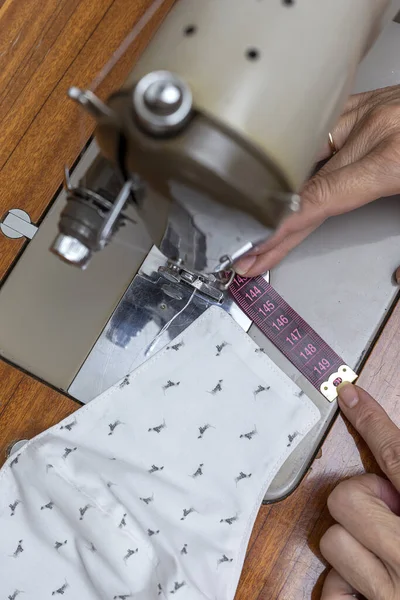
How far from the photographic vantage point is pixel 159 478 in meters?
0.71

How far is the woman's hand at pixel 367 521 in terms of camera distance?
2.19ft

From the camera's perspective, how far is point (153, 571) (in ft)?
2.30

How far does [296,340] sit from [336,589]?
0.34 metres

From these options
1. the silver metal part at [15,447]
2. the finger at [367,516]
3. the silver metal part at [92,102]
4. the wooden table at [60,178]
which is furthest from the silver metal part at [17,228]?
the finger at [367,516]

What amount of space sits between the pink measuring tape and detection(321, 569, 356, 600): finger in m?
0.24

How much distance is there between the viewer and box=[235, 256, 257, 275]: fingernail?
69cm

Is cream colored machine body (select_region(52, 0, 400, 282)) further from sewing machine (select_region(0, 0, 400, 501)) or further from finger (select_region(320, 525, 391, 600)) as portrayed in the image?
finger (select_region(320, 525, 391, 600))

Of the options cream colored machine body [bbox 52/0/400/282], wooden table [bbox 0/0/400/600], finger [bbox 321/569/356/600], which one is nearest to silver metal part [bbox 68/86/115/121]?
cream colored machine body [bbox 52/0/400/282]

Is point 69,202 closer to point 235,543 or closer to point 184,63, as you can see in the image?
point 184,63

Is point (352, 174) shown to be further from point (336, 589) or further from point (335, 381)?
point (336, 589)

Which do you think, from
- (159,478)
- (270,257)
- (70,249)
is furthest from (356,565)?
(70,249)

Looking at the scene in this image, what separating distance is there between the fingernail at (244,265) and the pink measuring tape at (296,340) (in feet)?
0.14

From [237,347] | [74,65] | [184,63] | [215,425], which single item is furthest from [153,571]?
[74,65]

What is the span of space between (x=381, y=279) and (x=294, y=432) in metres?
0.26
